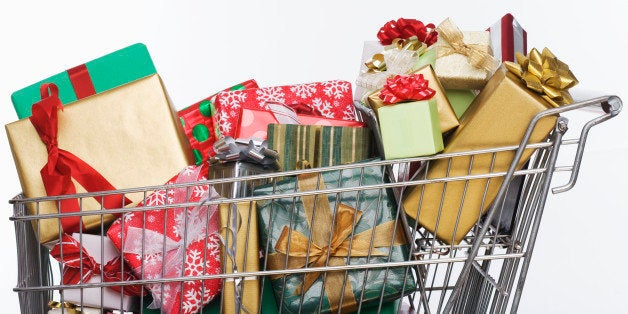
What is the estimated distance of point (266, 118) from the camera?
7.59ft

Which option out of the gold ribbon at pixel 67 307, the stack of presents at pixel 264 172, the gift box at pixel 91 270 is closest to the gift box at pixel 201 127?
the stack of presents at pixel 264 172

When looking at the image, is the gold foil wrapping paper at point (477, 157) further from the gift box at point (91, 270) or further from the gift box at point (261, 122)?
the gift box at point (91, 270)

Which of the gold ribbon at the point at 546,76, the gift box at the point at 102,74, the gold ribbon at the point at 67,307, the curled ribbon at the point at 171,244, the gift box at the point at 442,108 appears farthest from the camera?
the gift box at the point at 102,74

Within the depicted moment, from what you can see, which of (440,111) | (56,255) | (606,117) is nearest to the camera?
(606,117)

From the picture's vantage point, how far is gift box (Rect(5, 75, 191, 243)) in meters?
2.21

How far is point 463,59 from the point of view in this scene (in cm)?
209

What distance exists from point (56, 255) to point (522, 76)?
1170 millimetres

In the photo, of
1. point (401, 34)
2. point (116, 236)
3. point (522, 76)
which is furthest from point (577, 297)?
point (116, 236)

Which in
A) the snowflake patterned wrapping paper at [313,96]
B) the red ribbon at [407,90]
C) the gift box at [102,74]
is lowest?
the snowflake patterned wrapping paper at [313,96]

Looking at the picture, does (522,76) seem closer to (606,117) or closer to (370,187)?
(606,117)

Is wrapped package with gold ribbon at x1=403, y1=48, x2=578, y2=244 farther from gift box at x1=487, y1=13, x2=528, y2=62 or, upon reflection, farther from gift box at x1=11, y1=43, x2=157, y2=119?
gift box at x1=11, y1=43, x2=157, y2=119

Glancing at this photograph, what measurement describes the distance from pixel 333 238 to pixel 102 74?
825 millimetres

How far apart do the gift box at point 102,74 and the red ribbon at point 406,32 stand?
0.64 metres

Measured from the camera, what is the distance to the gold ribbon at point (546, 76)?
190cm
